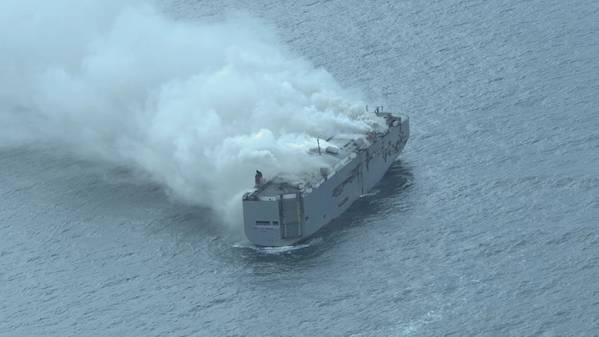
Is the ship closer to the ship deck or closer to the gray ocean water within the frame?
the ship deck

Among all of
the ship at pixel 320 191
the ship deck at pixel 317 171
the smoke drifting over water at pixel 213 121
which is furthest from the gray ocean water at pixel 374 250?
the ship deck at pixel 317 171

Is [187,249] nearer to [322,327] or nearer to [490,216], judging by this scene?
[322,327]

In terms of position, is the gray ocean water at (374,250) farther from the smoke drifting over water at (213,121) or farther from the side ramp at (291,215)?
the smoke drifting over water at (213,121)

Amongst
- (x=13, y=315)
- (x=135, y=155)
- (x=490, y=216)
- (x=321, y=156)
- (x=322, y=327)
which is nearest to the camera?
(x=322, y=327)

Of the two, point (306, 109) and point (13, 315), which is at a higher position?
point (306, 109)

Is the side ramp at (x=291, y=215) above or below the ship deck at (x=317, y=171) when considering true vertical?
below

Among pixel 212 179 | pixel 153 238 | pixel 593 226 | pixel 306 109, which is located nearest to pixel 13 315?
pixel 153 238
